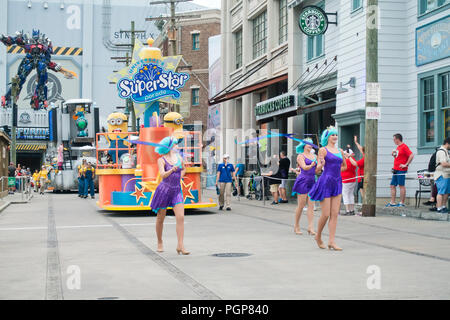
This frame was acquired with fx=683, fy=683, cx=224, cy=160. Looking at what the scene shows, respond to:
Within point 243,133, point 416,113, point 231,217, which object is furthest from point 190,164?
point 243,133

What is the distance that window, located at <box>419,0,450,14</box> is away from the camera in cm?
1776

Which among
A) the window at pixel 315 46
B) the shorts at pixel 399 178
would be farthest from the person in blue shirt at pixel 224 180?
the window at pixel 315 46

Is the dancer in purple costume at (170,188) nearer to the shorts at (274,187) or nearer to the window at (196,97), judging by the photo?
the shorts at (274,187)

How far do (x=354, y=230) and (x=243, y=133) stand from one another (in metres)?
21.8

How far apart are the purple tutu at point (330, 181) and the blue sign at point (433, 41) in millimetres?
7876

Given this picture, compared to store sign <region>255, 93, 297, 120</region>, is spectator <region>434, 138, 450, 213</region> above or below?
below

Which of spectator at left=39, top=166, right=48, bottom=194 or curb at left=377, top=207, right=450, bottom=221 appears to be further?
spectator at left=39, top=166, right=48, bottom=194

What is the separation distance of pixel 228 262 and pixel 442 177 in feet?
25.4

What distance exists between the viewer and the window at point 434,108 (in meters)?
17.7

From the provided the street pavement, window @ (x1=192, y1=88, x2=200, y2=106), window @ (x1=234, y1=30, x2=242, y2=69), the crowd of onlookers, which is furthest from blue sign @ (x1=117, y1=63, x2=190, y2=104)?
window @ (x1=192, y1=88, x2=200, y2=106)

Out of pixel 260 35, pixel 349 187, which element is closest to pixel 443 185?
pixel 349 187

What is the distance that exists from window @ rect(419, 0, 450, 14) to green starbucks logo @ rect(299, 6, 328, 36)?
461 cm

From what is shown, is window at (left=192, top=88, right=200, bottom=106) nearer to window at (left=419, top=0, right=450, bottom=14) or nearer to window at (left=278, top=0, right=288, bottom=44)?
window at (left=278, top=0, right=288, bottom=44)

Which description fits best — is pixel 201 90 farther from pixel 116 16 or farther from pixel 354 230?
pixel 354 230
